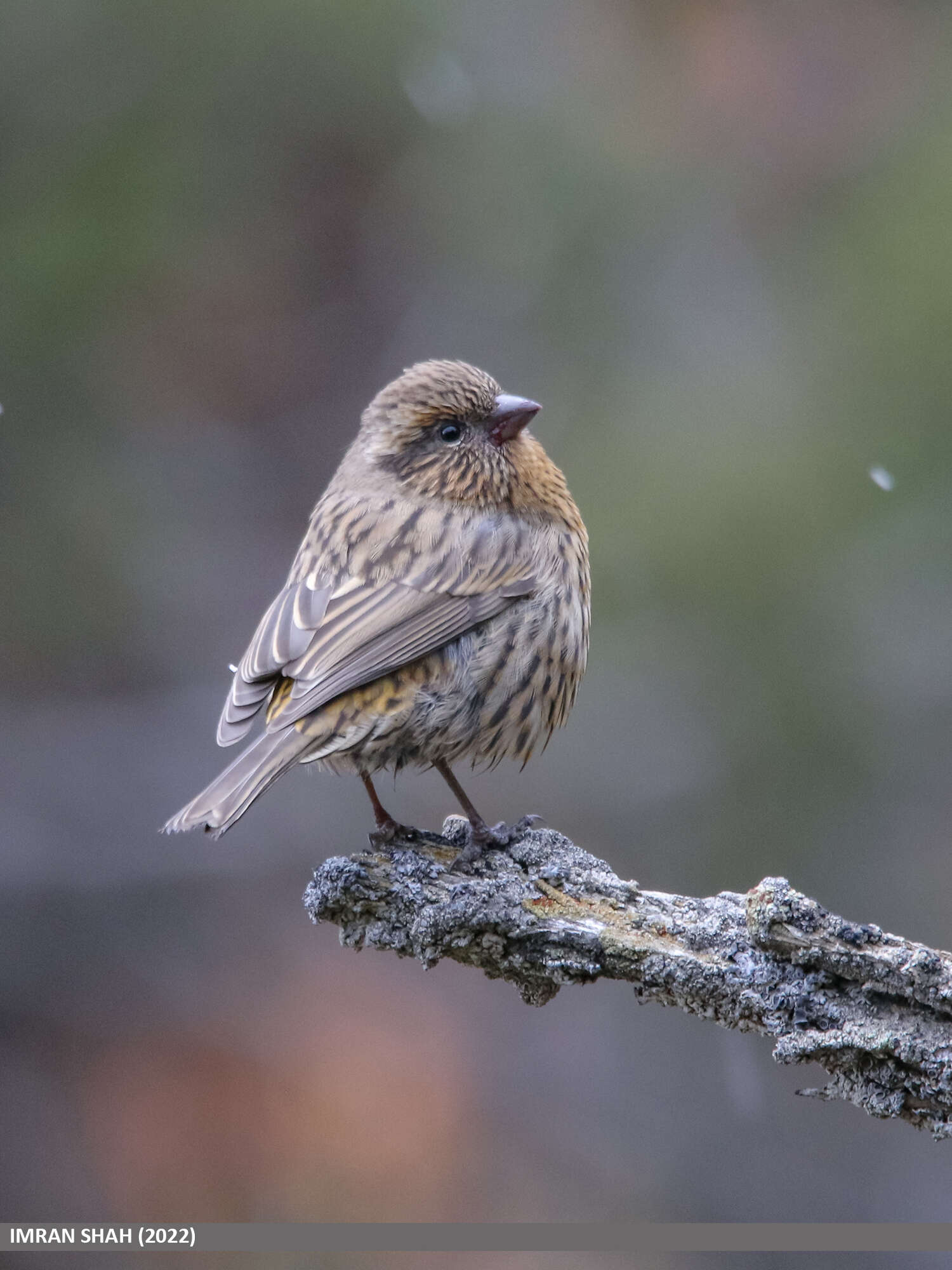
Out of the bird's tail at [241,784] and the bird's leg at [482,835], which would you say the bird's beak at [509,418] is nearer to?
the bird's leg at [482,835]

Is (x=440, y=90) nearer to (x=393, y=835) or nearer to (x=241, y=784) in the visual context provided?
(x=393, y=835)

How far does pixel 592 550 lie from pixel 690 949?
3.18m

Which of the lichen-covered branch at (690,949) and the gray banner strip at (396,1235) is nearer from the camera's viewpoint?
the lichen-covered branch at (690,949)

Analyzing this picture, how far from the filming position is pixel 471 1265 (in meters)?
6.71

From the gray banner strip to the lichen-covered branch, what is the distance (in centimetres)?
272

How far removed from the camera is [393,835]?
3965mm

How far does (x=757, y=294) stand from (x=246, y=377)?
2830 millimetres

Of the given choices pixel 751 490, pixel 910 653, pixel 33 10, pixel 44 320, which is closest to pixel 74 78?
pixel 33 10

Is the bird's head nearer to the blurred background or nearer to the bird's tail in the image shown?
the bird's tail

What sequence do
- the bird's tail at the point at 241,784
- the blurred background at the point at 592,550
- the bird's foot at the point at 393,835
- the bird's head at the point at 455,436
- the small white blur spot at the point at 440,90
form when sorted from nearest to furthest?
the bird's tail at the point at 241,784, the bird's foot at the point at 393,835, the bird's head at the point at 455,436, the blurred background at the point at 592,550, the small white blur spot at the point at 440,90

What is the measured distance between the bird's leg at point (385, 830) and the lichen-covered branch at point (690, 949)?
0.17 feet

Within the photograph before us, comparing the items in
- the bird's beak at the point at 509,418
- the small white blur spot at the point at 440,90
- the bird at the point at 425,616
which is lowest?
the bird at the point at 425,616

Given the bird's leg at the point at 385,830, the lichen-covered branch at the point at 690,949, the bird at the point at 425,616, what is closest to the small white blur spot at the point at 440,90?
the bird at the point at 425,616

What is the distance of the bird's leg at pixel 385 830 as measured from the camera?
3916 mm
